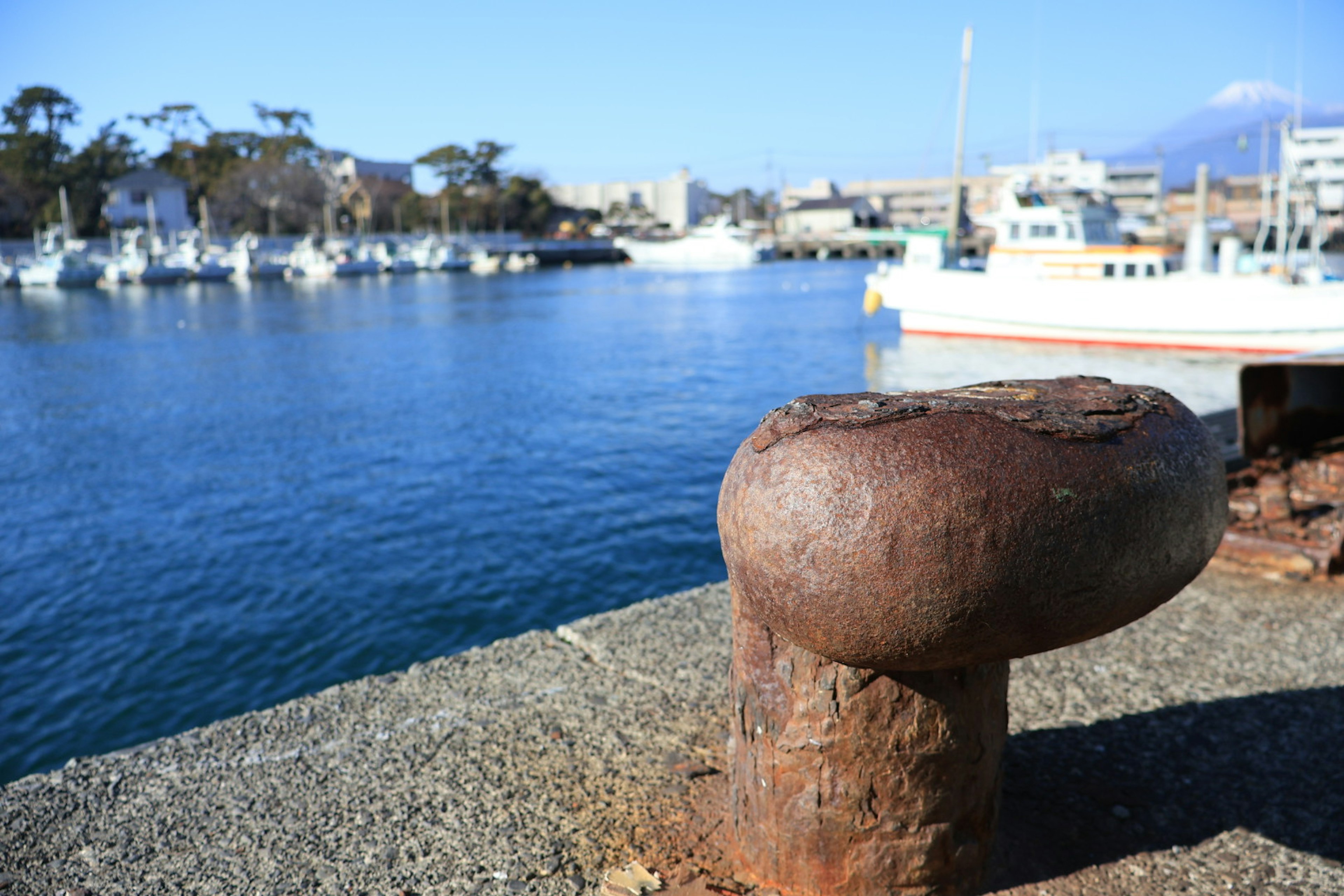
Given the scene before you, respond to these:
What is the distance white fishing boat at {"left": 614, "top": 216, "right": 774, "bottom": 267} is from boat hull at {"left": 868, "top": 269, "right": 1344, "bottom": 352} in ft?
185

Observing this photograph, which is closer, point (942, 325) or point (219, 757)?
point (219, 757)

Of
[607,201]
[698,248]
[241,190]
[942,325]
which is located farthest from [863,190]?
[942,325]

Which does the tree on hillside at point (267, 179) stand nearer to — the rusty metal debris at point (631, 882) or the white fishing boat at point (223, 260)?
the white fishing boat at point (223, 260)

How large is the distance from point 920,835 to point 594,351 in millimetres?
27064

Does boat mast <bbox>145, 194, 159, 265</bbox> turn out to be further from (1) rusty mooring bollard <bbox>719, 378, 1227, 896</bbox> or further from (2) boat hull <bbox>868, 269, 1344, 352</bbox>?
(1) rusty mooring bollard <bbox>719, 378, 1227, 896</bbox>

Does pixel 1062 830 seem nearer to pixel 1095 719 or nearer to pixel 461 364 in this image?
pixel 1095 719

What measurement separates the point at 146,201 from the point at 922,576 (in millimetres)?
94836

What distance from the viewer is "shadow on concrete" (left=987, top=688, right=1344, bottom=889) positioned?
Answer: 2.19 meters

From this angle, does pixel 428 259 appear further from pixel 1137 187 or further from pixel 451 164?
pixel 1137 187

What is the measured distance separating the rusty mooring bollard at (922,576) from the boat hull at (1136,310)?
2216cm

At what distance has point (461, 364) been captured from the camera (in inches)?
1030

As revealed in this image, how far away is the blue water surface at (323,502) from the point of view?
24.7ft

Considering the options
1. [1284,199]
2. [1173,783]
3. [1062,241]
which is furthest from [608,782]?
[1062,241]

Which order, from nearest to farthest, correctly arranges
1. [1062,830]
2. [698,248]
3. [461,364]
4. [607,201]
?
[1062,830]
[461,364]
[698,248]
[607,201]
